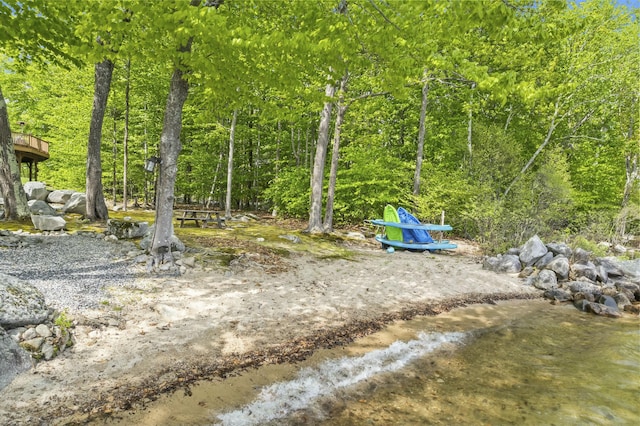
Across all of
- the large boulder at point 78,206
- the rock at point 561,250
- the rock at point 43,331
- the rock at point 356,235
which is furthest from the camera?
the rock at point 356,235

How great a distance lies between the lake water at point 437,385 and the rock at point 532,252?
13.9ft

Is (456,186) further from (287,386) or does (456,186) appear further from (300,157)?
(287,386)

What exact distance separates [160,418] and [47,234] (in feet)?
26.1

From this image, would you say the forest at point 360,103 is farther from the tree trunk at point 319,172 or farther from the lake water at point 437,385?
the lake water at point 437,385

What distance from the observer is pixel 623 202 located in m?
17.0

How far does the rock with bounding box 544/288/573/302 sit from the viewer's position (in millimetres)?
7840

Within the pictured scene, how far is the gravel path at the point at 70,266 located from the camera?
489 centimetres

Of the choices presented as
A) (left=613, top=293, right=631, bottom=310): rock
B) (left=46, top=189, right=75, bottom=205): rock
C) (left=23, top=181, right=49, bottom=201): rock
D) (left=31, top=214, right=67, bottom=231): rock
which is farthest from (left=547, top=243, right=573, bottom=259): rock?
(left=23, top=181, right=49, bottom=201): rock

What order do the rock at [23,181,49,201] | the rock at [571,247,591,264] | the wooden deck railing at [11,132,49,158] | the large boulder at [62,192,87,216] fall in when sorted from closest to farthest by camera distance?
the rock at [571,247,591,264] < the large boulder at [62,192,87,216] < the rock at [23,181,49,201] < the wooden deck railing at [11,132,49,158]

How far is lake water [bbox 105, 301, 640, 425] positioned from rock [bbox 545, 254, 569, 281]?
355 centimetres

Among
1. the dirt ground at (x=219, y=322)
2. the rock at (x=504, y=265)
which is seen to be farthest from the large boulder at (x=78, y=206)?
the rock at (x=504, y=265)

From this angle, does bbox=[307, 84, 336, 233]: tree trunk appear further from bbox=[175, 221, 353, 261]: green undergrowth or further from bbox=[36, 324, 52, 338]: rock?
bbox=[36, 324, 52, 338]: rock

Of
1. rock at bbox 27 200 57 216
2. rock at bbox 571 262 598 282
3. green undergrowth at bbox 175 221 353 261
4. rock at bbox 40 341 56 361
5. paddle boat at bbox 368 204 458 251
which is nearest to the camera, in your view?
rock at bbox 40 341 56 361

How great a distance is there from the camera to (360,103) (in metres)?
15.9
